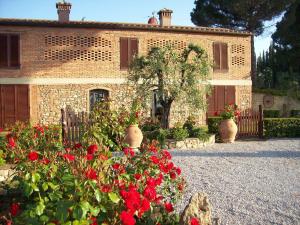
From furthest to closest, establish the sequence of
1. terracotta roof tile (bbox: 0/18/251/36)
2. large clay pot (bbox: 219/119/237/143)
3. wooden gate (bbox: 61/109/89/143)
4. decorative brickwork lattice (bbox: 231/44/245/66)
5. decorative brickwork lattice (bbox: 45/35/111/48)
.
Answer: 1. decorative brickwork lattice (bbox: 231/44/245/66)
2. decorative brickwork lattice (bbox: 45/35/111/48)
3. terracotta roof tile (bbox: 0/18/251/36)
4. large clay pot (bbox: 219/119/237/143)
5. wooden gate (bbox: 61/109/89/143)

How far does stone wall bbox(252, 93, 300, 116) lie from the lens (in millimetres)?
22562

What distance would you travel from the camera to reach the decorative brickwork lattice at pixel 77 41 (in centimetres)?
1636

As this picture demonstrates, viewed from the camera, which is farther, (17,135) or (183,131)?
(183,131)

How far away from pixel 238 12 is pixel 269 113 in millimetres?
7816

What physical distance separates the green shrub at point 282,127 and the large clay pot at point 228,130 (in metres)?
2.34

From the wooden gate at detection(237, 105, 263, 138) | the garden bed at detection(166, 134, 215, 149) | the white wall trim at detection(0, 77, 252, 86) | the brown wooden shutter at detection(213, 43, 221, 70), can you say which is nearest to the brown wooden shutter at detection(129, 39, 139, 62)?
the white wall trim at detection(0, 77, 252, 86)

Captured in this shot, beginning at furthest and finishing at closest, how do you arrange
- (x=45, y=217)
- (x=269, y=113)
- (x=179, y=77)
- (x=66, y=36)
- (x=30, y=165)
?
(x=269, y=113)
(x=66, y=36)
(x=179, y=77)
(x=30, y=165)
(x=45, y=217)

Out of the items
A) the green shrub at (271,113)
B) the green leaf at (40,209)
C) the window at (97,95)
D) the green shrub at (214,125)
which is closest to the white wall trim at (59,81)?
the window at (97,95)

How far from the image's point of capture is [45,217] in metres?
2.51

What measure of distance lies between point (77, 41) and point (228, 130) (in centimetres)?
869

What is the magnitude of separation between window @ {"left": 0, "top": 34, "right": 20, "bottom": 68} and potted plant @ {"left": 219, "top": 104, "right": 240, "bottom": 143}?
9936 mm

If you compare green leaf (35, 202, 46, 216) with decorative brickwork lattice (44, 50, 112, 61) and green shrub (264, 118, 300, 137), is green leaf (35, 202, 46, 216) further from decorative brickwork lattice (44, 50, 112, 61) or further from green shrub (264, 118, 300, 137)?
decorative brickwork lattice (44, 50, 112, 61)

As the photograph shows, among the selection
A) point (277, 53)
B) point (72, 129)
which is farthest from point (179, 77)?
point (277, 53)

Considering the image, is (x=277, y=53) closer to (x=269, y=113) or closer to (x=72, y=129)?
(x=269, y=113)
